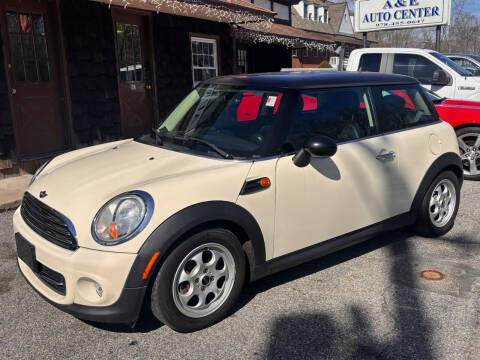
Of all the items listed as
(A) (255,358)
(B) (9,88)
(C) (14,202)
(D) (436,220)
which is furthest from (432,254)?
(B) (9,88)

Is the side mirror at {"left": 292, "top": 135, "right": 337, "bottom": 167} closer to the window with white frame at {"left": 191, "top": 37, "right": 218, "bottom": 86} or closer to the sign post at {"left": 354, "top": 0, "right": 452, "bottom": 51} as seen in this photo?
the window with white frame at {"left": 191, "top": 37, "right": 218, "bottom": 86}

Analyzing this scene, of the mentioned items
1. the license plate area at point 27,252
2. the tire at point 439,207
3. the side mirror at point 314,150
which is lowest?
the tire at point 439,207

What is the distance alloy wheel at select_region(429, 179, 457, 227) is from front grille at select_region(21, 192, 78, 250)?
10.7 feet

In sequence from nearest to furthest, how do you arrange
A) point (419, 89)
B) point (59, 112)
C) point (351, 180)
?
point (351, 180), point (419, 89), point (59, 112)

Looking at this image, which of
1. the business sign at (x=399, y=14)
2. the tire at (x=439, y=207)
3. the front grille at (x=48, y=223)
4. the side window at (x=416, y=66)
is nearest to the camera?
the front grille at (x=48, y=223)

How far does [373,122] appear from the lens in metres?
3.87

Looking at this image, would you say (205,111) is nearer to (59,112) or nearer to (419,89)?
(419,89)

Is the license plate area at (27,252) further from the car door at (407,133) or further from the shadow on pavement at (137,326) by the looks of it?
the car door at (407,133)

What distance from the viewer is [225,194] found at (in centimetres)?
292

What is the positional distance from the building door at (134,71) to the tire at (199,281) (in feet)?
21.9

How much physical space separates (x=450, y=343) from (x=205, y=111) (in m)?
2.39

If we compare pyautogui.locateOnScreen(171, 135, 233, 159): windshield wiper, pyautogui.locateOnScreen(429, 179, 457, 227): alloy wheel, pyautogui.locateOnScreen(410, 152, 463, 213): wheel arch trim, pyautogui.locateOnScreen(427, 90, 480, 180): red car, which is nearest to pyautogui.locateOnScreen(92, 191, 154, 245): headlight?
pyautogui.locateOnScreen(171, 135, 233, 159): windshield wiper

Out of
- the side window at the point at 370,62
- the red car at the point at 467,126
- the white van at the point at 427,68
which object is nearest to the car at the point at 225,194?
the red car at the point at 467,126

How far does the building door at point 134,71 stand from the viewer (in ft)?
29.5
